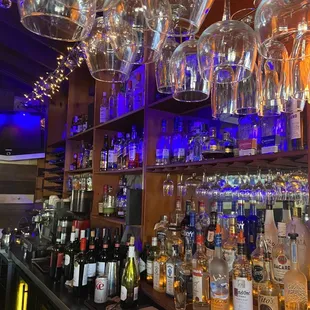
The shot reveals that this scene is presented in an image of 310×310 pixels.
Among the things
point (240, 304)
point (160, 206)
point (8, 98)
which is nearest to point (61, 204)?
point (160, 206)

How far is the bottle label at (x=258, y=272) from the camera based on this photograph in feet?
3.83

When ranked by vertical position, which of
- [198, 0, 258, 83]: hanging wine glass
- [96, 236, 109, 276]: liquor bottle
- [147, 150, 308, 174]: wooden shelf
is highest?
[198, 0, 258, 83]: hanging wine glass

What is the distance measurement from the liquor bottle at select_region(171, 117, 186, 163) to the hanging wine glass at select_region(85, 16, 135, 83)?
0.85 metres

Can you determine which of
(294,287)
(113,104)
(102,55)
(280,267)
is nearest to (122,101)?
(113,104)

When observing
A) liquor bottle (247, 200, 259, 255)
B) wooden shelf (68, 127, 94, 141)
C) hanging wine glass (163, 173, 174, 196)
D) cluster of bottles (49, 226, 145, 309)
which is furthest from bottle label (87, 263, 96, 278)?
wooden shelf (68, 127, 94, 141)

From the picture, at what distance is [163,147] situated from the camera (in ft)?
6.27

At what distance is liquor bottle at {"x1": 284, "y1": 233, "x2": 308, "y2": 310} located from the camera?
0.97m

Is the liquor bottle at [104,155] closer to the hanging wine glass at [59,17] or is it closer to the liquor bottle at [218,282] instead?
the liquor bottle at [218,282]

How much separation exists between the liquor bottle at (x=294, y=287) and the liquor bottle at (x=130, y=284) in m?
0.73

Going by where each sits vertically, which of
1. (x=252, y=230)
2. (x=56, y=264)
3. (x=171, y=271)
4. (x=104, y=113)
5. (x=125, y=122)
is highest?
(x=104, y=113)

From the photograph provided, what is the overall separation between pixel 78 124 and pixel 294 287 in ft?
9.14

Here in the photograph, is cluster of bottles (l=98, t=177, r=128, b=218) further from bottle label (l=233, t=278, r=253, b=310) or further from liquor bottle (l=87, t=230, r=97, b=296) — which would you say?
bottle label (l=233, t=278, r=253, b=310)

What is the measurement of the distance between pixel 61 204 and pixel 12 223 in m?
2.27

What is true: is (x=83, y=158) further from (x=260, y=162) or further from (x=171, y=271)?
(x=260, y=162)
